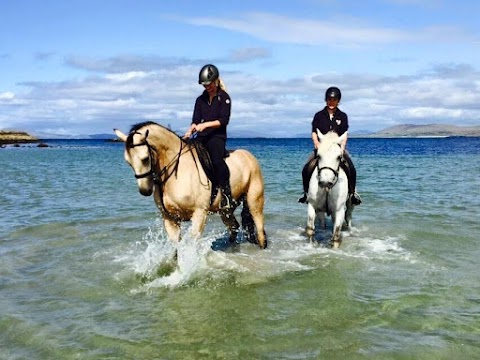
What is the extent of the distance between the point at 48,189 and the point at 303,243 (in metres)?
15.8

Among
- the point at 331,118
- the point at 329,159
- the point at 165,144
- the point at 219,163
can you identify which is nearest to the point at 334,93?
the point at 331,118

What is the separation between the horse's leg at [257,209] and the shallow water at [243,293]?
319mm

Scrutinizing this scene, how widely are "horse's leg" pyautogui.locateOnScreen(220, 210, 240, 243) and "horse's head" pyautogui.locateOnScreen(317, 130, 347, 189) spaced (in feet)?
6.36

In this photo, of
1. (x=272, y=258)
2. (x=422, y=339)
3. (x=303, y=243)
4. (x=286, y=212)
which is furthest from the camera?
(x=286, y=212)

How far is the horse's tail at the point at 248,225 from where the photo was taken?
10.2 meters

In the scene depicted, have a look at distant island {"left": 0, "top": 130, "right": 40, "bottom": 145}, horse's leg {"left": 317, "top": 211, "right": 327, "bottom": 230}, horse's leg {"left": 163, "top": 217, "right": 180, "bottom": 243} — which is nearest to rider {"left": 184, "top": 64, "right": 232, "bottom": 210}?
horse's leg {"left": 163, "top": 217, "right": 180, "bottom": 243}

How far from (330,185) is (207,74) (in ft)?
10.5

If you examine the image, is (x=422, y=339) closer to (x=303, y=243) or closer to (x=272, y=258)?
(x=272, y=258)

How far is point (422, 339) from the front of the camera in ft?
18.3

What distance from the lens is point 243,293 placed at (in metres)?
7.43

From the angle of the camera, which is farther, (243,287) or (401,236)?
(401,236)

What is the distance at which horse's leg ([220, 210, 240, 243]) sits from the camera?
9.84m

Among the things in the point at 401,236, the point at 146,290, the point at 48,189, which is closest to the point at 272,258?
the point at 146,290

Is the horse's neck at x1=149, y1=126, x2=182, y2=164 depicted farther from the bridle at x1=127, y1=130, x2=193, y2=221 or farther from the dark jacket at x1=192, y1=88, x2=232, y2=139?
the dark jacket at x1=192, y1=88, x2=232, y2=139
